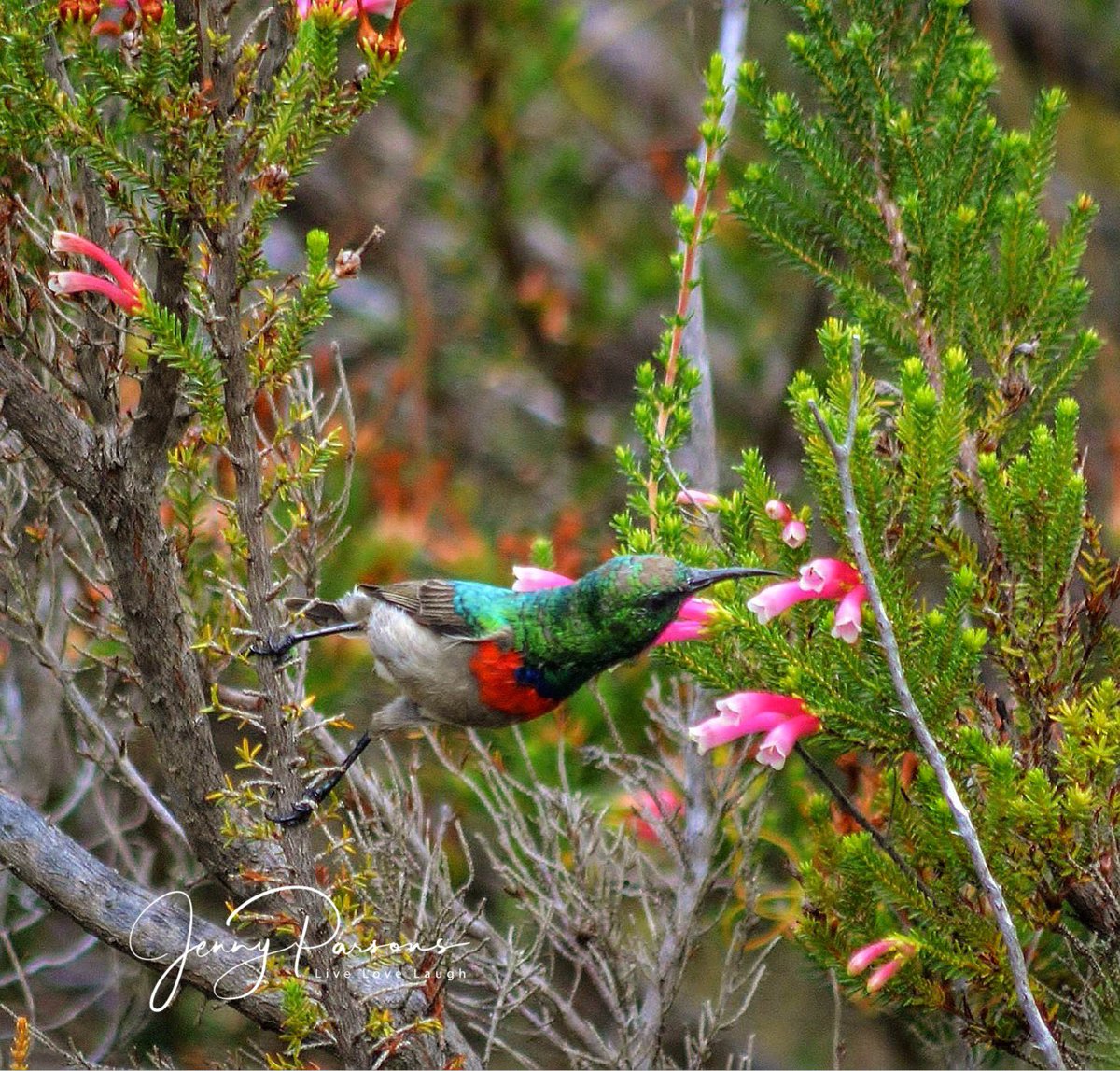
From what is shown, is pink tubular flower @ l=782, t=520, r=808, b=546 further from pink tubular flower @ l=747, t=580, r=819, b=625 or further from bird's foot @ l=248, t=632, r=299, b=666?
bird's foot @ l=248, t=632, r=299, b=666

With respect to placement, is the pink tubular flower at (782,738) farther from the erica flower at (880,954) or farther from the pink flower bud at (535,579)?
the pink flower bud at (535,579)

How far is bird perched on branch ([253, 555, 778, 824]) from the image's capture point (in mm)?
2709

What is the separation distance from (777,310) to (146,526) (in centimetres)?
465

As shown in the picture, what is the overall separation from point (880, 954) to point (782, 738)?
0.43 m

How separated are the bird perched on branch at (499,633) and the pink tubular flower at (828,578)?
0.15m

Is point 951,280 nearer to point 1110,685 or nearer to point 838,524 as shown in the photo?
point 838,524

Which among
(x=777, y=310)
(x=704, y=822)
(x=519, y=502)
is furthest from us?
(x=777, y=310)

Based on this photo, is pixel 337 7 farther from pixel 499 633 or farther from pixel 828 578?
pixel 499 633

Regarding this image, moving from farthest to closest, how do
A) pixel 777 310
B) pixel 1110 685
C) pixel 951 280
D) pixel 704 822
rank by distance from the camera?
pixel 777 310
pixel 704 822
pixel 951 280
pixel 1110 685

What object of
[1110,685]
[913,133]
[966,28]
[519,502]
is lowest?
[519,502]

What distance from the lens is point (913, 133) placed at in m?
2.90

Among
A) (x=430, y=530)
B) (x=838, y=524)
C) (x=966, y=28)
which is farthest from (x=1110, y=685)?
(x=430, y=530)

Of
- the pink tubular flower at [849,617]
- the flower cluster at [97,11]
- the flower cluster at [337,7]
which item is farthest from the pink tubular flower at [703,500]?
the flower cluster at [97,11]

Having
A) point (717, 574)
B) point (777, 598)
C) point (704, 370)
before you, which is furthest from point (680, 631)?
point (704, 370)
